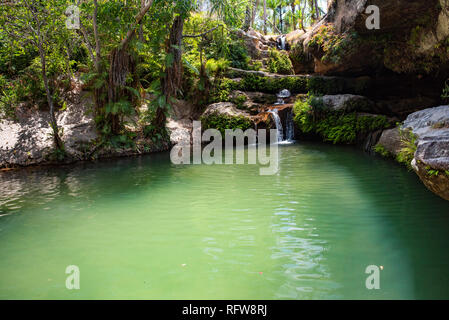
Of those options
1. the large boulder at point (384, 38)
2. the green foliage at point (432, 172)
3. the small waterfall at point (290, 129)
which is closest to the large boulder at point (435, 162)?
the green foliage at point (432, 172)

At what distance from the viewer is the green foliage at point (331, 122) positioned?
11.5 m

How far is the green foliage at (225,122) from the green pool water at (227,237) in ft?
22.6

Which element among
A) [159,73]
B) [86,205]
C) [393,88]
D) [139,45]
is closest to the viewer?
[86,205]

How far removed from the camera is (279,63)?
19.2 metres

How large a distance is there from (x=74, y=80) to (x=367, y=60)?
41.5 feet

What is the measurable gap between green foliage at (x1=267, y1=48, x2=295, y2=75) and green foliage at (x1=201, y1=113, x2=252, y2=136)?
662 cm

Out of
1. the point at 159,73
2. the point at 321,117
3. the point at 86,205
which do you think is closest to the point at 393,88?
the point at 321,117

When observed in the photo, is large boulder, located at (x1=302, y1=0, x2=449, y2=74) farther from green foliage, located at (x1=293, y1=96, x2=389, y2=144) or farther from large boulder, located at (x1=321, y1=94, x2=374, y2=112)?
green foliage, located at (x1=293, y1=96, x2=389, y2=144)

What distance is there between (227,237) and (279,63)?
17216mm

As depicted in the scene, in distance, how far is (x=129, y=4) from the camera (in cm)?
998

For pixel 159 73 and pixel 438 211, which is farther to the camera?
pixel 159 73

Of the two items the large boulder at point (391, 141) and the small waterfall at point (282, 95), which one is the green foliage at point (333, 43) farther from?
the large boulder at point (391, 141)
